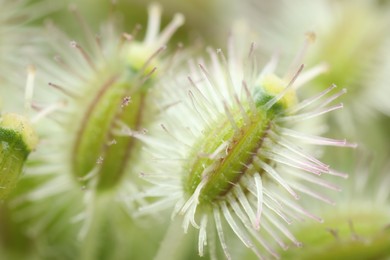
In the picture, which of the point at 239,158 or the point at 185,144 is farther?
the point at 185,144

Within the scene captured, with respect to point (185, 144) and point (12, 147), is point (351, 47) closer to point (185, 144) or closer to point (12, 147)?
point (185, 144)

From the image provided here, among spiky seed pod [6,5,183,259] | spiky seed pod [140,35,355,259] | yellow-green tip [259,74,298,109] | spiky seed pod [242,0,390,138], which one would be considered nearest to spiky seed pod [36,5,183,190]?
spiky seed pod [6,5,183,259]

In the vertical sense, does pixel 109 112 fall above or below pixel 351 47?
above

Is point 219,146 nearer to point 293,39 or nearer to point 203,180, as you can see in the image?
point 203,180

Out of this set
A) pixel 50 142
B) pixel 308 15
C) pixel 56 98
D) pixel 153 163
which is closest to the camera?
pixel 153 163

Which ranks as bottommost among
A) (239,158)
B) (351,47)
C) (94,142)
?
(239,158)

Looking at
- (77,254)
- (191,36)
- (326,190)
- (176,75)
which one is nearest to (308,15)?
(191,36)

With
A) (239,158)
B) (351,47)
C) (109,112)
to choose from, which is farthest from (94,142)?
(351,47)
